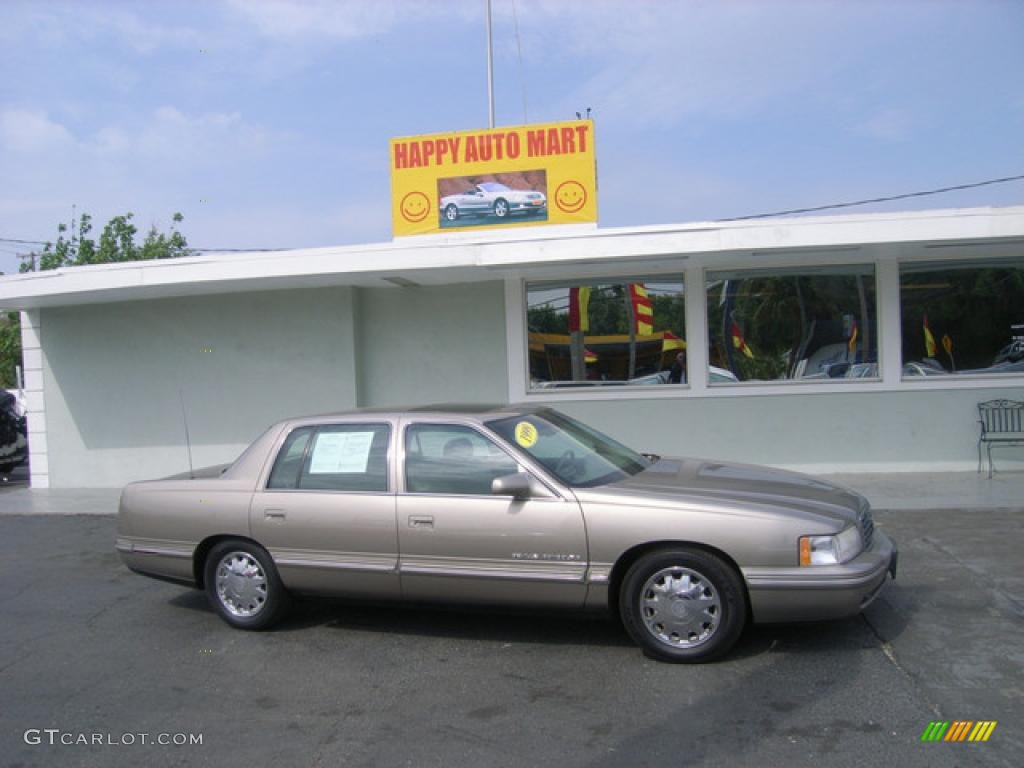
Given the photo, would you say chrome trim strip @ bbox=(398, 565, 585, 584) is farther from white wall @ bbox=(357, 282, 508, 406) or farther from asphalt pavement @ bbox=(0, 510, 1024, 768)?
white wall @ bbox=(357, 282, 508, 406)

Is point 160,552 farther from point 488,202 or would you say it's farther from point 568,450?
point 488,202

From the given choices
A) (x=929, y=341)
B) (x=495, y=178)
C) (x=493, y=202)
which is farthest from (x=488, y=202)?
(x=929, y=341)

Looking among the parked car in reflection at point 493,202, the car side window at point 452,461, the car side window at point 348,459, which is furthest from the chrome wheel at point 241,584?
the parked car in reflection at point 493,202

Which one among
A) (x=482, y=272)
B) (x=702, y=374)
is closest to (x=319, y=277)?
(x=482, y=272)

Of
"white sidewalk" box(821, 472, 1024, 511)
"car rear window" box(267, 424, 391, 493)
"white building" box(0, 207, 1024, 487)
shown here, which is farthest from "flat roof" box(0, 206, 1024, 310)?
"car rear window" box(267, 424, 391, 493)

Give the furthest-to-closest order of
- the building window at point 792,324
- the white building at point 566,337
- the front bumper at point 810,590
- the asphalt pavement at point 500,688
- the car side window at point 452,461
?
the building window at point 792,324, the white building at point 566,337, the car side window at point 452,461, the front bumper at point 810,590, the asphalt pavement at point 500,688

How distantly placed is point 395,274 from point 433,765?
7698mm

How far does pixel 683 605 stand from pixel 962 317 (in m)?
8.17

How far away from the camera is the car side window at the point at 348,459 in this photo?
5.31 meters

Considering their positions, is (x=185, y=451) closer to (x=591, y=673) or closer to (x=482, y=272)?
(x=482, y=272)

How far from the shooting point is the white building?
10.1 meters

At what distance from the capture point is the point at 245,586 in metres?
5.52

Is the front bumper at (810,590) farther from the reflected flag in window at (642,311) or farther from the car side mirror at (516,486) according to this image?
the reflected flag in window at (642,311)

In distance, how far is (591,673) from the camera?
4559mm
